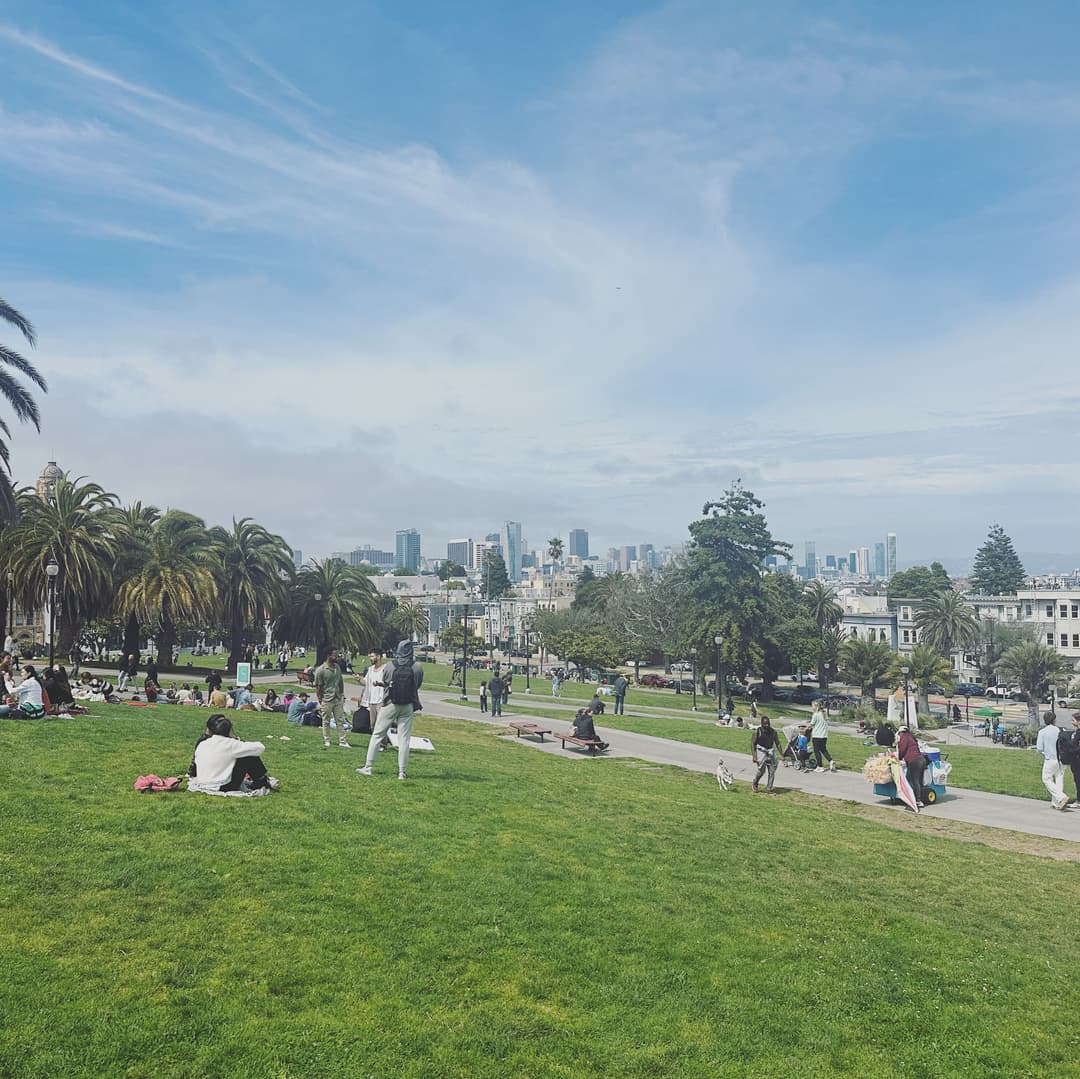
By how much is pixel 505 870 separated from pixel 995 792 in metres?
13.6

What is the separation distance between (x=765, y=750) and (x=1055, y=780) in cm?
535

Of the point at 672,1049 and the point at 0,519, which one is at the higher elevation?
the point at 0,519

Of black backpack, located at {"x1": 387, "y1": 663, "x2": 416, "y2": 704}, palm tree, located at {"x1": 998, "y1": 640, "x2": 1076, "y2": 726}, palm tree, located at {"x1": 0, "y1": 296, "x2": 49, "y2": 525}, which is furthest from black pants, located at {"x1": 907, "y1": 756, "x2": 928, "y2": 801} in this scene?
palm tree, located at {"x1": 998, "y1": 640, "x2": 1076, "y2": 726}

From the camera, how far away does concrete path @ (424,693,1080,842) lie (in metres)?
15.3

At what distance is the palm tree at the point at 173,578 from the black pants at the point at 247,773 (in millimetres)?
32517

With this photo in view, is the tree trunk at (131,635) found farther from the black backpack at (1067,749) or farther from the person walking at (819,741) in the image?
the black backpack at (1067,749)

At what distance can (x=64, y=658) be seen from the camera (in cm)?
4094

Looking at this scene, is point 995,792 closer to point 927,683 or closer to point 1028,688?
point 927,683

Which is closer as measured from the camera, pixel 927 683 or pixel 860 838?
pixel 860 838

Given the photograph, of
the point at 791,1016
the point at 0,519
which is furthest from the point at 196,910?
the point at 0,519

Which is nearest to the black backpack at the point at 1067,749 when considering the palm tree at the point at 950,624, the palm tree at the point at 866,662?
the palm tree at the point at 866,662

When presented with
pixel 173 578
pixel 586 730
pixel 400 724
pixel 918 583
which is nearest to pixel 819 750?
pixel 586 730

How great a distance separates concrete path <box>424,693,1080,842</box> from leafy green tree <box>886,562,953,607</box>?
370 feet

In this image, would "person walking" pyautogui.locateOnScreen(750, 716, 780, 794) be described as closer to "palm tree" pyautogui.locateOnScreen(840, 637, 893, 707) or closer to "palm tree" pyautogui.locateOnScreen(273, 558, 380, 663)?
"palm tree" pyautogui.locateOnScreen(273, 558, 380, 663)
